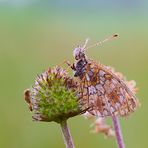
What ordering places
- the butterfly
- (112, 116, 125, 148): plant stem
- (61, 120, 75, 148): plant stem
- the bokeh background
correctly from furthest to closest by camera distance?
the bokeh background → the butterfly → (112, 116, 125, 148): plant stem → (61, 120, 75, 148): plant stem

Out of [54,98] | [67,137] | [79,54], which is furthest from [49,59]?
[67,137]

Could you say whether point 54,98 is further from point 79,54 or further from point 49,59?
point 49,59

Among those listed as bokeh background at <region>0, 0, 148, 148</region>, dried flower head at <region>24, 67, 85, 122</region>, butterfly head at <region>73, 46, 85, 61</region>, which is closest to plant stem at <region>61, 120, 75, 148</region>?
dried flower head at <region>24, 67, 85, 122</region>

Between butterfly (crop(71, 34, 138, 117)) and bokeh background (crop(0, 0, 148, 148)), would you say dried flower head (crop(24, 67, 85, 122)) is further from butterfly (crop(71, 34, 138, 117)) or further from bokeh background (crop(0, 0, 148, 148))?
bokeh background (crop(0, 0, 148, 148))

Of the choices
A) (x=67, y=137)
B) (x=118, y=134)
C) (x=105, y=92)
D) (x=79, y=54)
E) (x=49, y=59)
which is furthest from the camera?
(x=49, y=59)

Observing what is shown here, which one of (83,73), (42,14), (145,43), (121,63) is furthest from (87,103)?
(42,14)

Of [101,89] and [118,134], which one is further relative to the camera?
[101,89]

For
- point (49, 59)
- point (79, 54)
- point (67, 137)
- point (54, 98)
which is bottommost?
point (67, 137)
